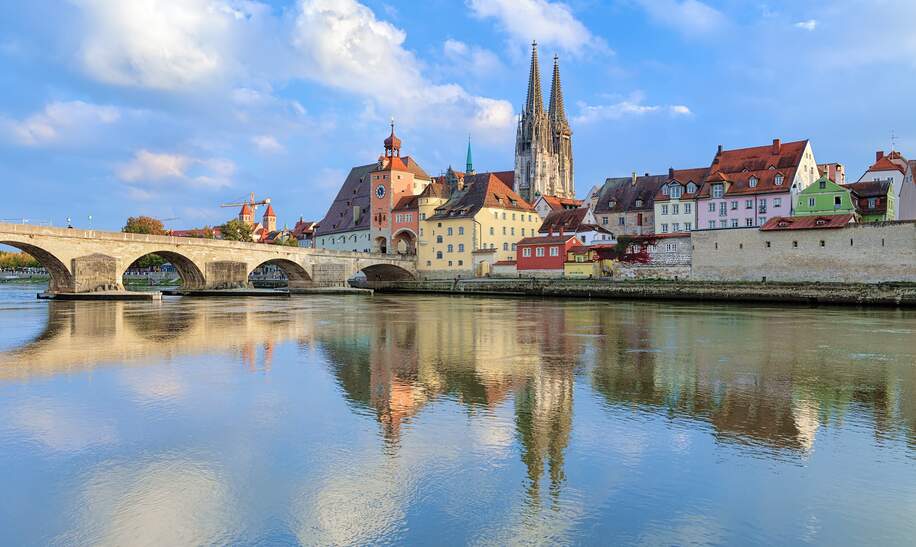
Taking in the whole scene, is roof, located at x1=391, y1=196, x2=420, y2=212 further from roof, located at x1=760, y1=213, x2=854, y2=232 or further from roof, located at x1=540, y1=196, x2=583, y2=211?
roof, located at x1=760, y1=213, x2=854, y2=232

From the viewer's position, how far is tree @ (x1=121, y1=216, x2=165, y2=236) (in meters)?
83.1

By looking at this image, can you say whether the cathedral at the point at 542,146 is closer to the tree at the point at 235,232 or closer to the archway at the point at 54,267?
the tree at the point at 235,232

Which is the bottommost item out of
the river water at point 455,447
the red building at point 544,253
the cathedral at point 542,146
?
the river water at point 455,447

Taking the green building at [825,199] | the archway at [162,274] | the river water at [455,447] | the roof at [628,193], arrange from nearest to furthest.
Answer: the river water at [455,447]
the green building at [825,199]
the archway at [162,274]
the roof at [628,193]

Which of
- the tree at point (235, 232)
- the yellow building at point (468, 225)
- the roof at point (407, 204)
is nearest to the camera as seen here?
the yellow building at point (468, 225)

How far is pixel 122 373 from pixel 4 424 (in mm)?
4501

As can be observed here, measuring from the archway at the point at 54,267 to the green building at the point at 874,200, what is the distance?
55.6 metres

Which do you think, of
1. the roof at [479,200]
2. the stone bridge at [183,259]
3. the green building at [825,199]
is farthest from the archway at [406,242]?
the green building at [825,199]

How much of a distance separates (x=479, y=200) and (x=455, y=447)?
62.4 metres

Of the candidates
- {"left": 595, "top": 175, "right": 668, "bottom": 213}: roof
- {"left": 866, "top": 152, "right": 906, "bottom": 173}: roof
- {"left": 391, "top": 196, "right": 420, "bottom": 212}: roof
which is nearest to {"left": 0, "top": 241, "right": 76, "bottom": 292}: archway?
{"left": 391, "top": 196, "right": 420, "bottom": 212}: roof

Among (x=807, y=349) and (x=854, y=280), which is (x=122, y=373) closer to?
(x=807, y=349)

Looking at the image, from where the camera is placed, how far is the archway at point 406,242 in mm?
76188

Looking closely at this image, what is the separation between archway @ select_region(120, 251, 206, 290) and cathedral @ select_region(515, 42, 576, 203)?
5053 centimetres

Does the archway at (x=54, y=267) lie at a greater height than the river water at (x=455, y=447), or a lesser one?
greater
